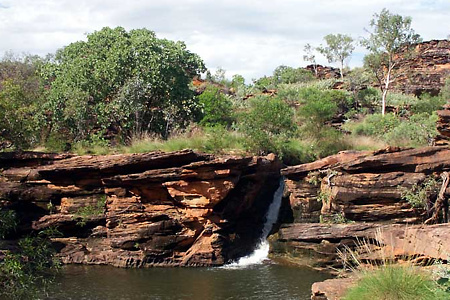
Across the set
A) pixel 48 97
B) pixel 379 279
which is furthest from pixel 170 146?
pixel 379 279

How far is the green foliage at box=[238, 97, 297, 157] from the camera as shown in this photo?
22.6 meters

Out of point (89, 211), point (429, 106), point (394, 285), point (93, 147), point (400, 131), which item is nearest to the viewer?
point (394, 285)

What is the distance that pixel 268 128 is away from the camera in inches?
971

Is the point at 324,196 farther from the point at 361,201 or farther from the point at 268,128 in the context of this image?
the point at 268,128

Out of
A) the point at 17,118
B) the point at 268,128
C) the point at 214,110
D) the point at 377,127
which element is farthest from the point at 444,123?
the point at 17,118

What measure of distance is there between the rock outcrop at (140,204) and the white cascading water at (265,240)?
Result: 34 centimetres

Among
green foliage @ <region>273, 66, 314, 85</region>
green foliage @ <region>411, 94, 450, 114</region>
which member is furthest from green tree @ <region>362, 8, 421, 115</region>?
green foliage @ <region>273, 66, 314, 85</region>

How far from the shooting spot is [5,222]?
34.4 feet

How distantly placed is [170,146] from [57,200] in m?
5.10

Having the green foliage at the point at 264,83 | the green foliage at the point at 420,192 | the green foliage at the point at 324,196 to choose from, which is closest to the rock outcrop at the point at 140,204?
the green foliage at the point at 324,196

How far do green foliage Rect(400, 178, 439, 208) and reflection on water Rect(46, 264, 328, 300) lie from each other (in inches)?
158

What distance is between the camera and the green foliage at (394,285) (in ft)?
25.6

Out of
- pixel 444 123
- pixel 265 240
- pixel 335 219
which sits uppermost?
pixel 444 123

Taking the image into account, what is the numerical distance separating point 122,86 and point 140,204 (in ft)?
24.5
